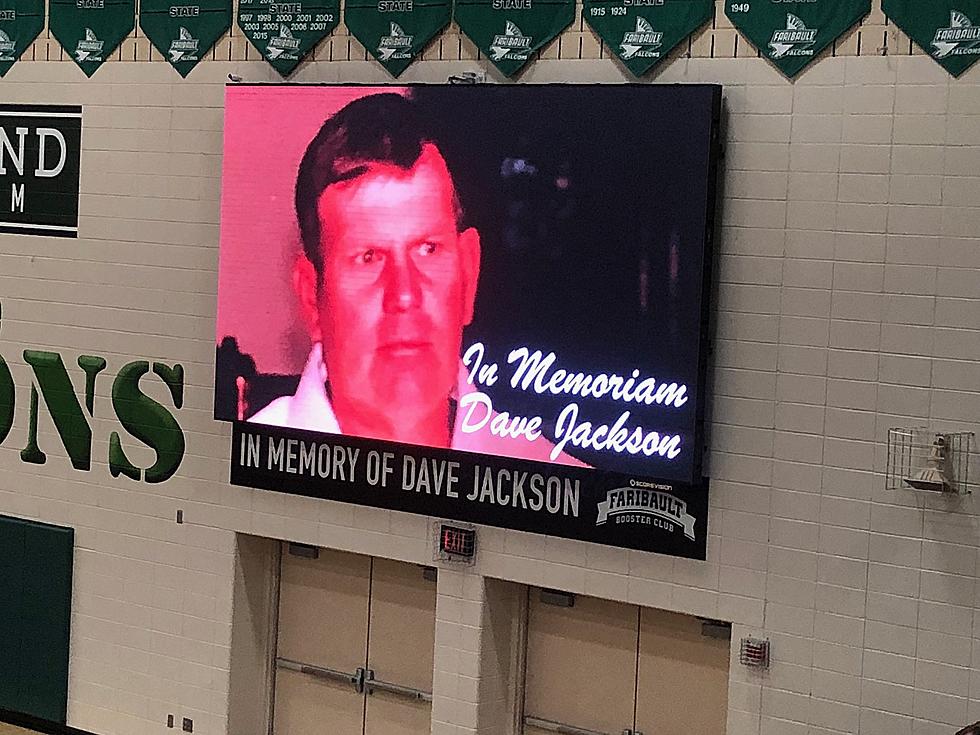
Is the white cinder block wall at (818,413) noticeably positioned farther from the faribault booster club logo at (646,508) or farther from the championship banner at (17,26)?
the championship banner at (17,26)

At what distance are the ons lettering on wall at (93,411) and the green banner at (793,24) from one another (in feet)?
10.5

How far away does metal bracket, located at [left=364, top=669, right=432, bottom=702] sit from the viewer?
6770mm

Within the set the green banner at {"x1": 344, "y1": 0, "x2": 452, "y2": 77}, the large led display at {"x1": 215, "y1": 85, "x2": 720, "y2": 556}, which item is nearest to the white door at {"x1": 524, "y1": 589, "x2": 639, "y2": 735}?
the large led display at {"x1": 215, "y1": 85, "x2": 720, "y2": 556}

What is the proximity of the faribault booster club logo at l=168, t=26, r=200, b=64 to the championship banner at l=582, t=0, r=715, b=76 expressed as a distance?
2.08m

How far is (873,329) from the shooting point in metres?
5.43

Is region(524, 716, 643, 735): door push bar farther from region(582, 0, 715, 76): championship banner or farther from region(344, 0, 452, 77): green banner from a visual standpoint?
region(344, 0, 452, 77): green banner

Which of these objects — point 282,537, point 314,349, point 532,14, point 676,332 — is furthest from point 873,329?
point 282,537

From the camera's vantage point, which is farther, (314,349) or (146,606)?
(146,606)

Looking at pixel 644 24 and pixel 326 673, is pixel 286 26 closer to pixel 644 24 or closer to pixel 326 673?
pixel 644 24

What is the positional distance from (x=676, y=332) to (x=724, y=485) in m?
0.63

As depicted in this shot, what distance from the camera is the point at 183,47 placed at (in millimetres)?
7070

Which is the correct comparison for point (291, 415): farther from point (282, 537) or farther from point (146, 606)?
point (146, 606)

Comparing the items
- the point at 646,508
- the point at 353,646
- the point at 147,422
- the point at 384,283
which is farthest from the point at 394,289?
the point at 353,646

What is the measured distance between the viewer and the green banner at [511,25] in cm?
603
